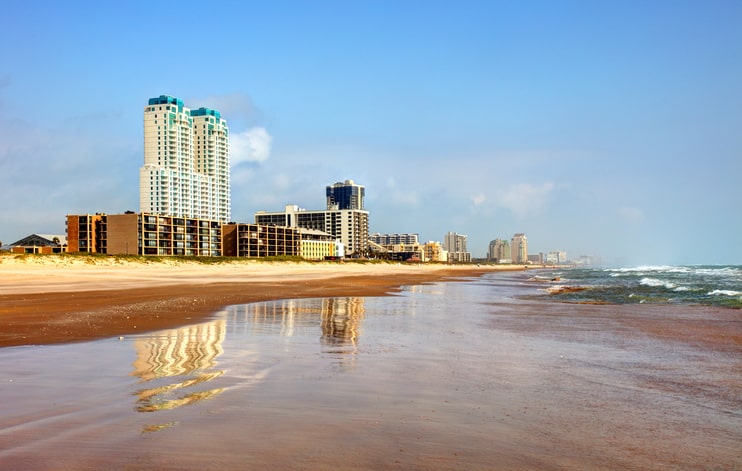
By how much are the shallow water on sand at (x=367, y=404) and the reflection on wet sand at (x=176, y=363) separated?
40mm

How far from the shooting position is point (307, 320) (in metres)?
16.8

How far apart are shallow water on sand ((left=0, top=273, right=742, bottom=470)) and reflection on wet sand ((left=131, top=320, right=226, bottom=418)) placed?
0.13 feet

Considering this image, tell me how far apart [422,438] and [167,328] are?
10.4 meters

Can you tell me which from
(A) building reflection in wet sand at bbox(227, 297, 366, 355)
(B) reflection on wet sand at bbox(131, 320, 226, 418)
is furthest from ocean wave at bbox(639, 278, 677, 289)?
(B) reflection on wet sand at bbox(131, 320, 226, 418)

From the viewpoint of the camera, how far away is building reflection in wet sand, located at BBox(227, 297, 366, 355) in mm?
12734

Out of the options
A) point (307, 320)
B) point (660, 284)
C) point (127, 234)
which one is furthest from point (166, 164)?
point (307, 320)

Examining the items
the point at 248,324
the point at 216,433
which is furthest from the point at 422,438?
the point at 248,324

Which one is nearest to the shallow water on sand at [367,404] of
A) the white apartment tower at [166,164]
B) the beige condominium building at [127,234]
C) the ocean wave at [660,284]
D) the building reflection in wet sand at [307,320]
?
the building reflection in wet sand at [307,320]

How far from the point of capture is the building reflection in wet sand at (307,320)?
41.8 ft

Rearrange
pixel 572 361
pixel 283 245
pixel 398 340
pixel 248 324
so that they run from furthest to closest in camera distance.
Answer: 1. pixel 283 245
2. pixel 248 324
3. pixel 398 340
4. pixel 572 361

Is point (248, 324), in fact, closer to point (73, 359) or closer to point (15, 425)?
point (73, 359)

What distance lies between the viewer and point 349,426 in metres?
5.87

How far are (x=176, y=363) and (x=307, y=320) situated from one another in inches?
302

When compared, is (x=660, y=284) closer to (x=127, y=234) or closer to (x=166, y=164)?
(x=127, y=234)
